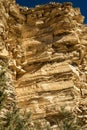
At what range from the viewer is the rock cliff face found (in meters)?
31.4

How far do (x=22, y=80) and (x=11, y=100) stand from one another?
405 cm

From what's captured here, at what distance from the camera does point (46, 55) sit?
34656 millimetres

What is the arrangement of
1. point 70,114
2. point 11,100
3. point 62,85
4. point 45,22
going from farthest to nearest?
1. point 45,22
2. point 62,85
3. point 11,100
4. point 70,114

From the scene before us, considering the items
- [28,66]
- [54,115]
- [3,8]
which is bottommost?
[54,115]

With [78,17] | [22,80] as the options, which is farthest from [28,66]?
[78,17]

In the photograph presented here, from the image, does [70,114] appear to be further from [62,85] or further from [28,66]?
[28,66]

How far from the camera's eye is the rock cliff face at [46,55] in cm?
3136

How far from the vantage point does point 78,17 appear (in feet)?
126

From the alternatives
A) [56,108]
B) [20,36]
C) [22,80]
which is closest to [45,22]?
[20,36]

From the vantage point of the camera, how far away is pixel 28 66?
3491 cm

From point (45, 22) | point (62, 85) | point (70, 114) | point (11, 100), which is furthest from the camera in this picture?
point (45, 22)

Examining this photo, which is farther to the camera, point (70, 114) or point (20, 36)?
point (20, 36)

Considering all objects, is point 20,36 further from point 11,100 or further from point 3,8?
point 11,100

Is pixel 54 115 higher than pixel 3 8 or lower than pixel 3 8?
lower
